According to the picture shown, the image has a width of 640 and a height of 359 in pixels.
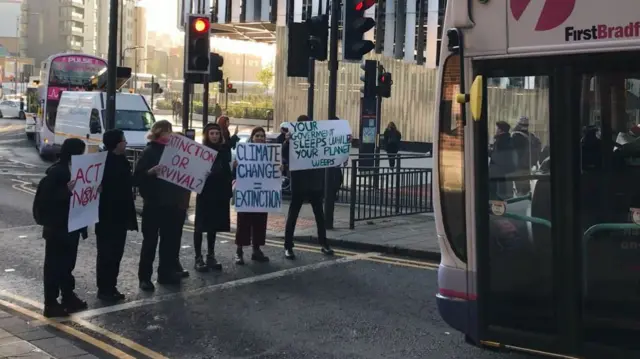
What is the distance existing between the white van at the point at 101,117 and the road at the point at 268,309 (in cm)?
1369

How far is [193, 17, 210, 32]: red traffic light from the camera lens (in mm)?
12453

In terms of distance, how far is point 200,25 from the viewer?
1249 cm

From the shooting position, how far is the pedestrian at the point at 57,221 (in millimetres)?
6898

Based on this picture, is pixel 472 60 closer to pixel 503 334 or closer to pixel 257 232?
pixel 503 334

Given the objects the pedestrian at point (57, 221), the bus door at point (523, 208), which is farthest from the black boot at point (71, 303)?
the bus door at point (523, 208)

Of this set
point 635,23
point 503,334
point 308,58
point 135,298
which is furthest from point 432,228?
point 635,23

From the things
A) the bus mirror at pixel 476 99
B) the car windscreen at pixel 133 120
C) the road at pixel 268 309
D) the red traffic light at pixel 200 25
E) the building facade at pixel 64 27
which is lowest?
the road at pixel 268 309

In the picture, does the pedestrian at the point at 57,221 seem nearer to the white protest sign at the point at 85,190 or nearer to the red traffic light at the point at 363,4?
the white protest sign at the point at 85,190

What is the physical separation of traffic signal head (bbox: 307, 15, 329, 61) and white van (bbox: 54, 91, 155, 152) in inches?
499

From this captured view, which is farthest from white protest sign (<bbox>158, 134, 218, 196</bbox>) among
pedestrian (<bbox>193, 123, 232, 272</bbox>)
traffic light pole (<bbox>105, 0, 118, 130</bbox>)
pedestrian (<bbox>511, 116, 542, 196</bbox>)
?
traffic light pole (<bbox>105, 0, 118, 130</bbox>)

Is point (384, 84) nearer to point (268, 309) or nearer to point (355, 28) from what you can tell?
point (355, 28)

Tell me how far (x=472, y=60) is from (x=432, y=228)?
24.7 ft

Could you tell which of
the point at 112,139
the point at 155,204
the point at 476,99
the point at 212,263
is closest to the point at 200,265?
the point at 212,263

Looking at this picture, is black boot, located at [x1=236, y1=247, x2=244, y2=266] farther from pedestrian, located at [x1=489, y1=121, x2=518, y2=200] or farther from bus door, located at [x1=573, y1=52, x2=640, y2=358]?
bus door, located at [x1=573, y1=52, x2=640, y2=358]
